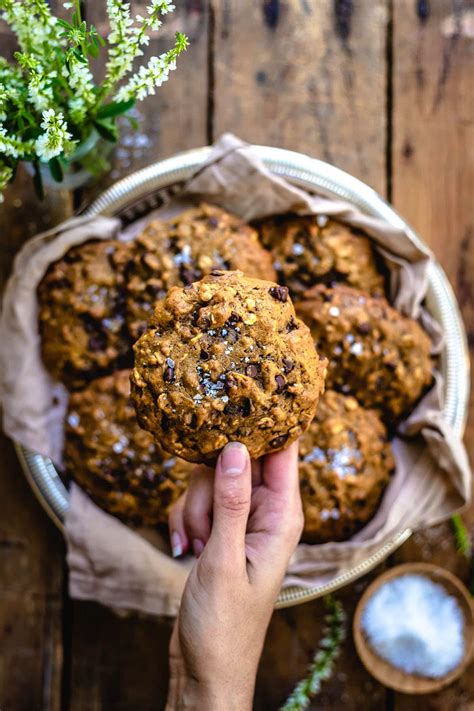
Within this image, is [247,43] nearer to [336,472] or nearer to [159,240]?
[159,240]

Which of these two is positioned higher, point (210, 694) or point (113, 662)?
point (210, 694)

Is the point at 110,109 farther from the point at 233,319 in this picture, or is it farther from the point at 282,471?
the point at 282,471

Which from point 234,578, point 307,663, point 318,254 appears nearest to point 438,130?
point 318,254

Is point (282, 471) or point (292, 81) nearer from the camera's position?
point (282, 471)

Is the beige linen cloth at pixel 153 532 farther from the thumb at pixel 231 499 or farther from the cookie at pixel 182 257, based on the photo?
the thumb at pixel 231 499

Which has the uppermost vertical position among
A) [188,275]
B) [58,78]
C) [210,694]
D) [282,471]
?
[58,78]

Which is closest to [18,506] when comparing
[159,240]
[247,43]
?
[159,240]

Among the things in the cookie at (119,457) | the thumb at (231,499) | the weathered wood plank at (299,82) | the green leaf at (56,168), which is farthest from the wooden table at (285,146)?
the thumb at (231,499)
